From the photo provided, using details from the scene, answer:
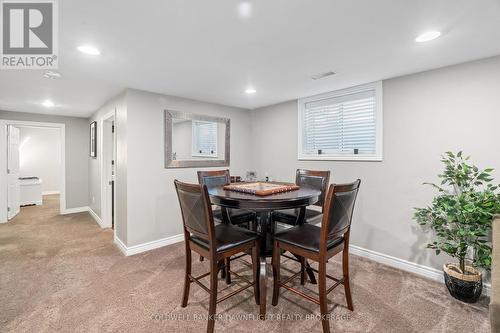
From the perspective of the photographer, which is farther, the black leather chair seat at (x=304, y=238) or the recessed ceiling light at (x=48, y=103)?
the recessed ceiling light at (x=48, y=103)

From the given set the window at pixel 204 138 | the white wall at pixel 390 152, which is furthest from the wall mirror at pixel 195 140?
the white wall at pixel 390 152

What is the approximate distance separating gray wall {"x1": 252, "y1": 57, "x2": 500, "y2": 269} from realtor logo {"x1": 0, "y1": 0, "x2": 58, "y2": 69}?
323 centimetres

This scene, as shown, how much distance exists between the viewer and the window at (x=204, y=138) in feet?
12.4

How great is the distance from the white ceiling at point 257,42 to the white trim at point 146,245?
2119mm

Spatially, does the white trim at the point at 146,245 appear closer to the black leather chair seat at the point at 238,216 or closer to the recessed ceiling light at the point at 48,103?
the black leather chair seat at the point at 238,216

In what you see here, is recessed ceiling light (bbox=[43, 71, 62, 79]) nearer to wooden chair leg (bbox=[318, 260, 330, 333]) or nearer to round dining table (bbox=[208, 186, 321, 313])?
round dining table (bbox=[208, 186, 321, 313])

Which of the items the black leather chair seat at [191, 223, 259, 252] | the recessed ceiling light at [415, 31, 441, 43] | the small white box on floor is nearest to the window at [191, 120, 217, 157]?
the black leather chair seat at [191, 223, 259, 252]

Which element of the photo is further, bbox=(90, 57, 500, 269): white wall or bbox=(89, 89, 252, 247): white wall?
bbox=(89, 89, 252, 247): white wall

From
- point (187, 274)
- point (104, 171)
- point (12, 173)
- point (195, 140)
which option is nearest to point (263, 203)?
point (187, 274)

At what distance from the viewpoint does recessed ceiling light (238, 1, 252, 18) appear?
1.42 m

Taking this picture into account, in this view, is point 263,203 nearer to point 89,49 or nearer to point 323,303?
point 323,303

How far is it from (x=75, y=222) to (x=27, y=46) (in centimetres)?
373

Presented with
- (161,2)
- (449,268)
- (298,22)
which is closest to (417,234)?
(449,268)

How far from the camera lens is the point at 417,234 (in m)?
2.58
